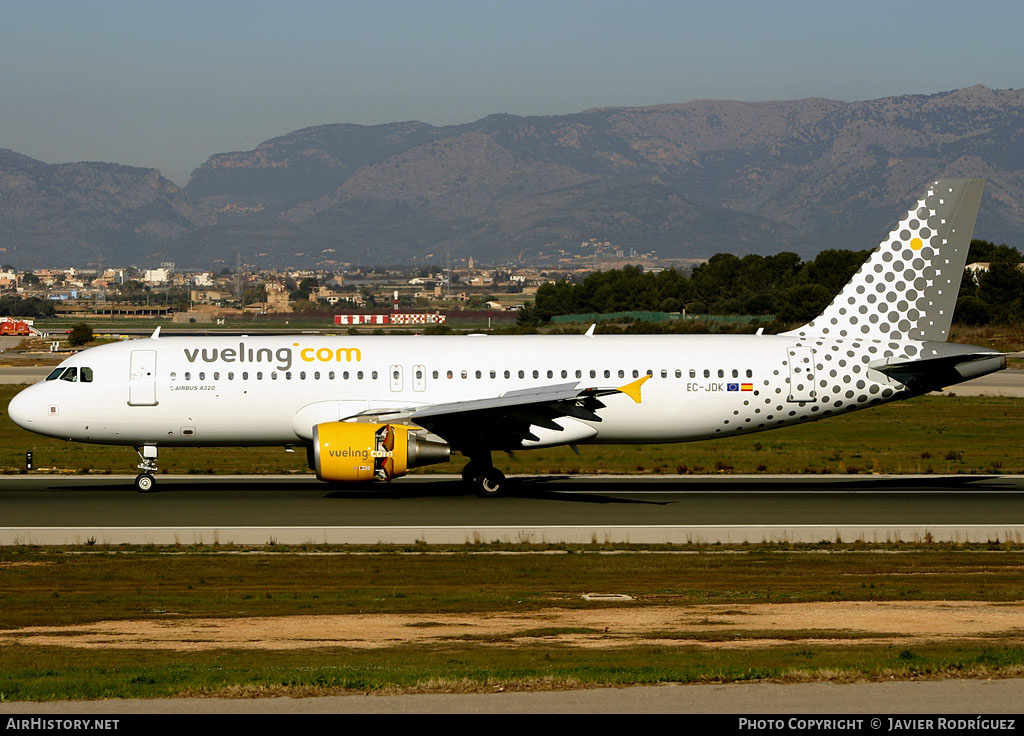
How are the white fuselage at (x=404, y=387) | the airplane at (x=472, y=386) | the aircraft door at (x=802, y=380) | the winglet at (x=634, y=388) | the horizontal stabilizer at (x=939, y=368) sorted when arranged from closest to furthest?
1. the winglet at (x=634, y=388)
2. the horizontal stabilizer at (x=939, y=368)
3. the airplane at (x=472, y=386)
4. the white fuselage at (x=404, y=387)
5. the aircraft door at (x=802, y=380)

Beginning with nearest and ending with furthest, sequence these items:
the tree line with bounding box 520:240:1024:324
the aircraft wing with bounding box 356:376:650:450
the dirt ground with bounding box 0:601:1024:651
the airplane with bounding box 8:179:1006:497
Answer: the dirt ground with bounding box 0:601:1024:651 → the aircraft wing with bounding box 356:376:650:450 → the airplane with bounding box 8:179:1006:497 → the tree line with bounding box 520:240:1024:324

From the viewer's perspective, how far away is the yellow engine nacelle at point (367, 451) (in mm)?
29281

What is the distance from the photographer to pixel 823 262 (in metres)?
143

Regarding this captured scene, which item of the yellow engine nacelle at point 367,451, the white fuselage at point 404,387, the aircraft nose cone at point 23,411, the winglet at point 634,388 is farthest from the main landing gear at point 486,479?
the aircraft nose cone at point 23,411

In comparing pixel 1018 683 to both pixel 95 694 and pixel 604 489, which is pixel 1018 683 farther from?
pixel 604 489

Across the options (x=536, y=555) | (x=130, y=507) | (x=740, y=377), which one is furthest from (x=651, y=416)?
(x=130, y=507)

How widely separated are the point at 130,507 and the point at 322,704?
64.2 ft

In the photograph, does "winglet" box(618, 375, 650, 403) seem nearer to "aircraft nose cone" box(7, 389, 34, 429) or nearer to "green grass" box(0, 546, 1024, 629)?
"green grass" box(0, 546, 1024, 629)

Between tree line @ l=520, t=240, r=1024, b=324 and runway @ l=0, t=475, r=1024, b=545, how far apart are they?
82757 millimetres

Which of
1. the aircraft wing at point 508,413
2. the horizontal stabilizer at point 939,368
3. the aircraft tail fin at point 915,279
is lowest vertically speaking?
the aircraft wing at point 508,413

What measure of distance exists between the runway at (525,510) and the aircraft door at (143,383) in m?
2.38

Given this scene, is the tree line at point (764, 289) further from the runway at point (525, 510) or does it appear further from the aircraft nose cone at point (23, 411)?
the aircraft nose cone at point (23, 411)

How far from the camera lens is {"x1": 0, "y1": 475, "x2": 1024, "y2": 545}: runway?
84.1ft

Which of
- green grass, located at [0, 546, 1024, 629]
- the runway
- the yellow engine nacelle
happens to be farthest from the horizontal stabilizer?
the yellow engine nacelle
